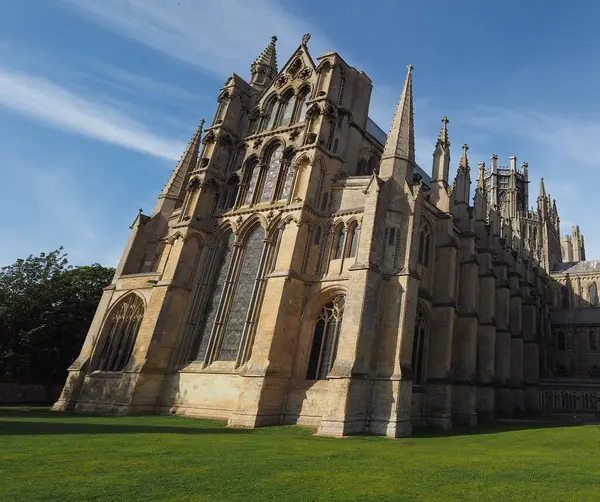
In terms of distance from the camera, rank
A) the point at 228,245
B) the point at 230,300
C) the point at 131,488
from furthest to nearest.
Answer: the point at 228,245
the point at 230,300
the point at 131,488

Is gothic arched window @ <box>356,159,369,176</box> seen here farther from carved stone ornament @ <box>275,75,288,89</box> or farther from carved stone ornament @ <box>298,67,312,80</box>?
carved stone ornament @ <box>275,75,288,89</box>

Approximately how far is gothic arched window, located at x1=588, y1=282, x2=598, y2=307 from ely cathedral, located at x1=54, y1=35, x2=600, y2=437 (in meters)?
25.7

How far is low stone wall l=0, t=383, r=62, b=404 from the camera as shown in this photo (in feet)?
105

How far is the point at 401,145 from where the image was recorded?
23.0m

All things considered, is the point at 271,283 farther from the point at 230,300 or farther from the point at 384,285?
the point at 384,285

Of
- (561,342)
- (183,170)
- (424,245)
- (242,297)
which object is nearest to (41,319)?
(183,170)

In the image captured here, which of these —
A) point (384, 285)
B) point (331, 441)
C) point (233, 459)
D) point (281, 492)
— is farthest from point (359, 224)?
point (281, 492)

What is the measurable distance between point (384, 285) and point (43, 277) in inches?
1189

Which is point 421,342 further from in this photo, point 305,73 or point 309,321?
point 305,73

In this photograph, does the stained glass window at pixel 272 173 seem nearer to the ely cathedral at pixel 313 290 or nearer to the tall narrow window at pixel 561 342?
the ely cathedral at pixel 313 290

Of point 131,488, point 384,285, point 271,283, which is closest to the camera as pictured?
point 131,488

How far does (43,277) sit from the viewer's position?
120 ft

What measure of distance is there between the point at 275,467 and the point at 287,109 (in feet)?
83.1

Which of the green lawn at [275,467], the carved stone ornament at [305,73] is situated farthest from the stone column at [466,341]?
the carved stone ornament at [305,73]
